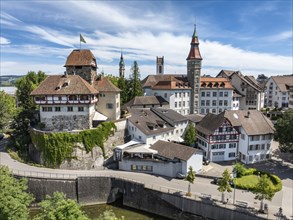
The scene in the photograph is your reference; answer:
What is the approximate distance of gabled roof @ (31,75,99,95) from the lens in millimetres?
45031

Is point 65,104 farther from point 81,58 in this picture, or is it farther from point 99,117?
point 81,58

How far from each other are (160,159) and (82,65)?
26181mm

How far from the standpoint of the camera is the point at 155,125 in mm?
48844

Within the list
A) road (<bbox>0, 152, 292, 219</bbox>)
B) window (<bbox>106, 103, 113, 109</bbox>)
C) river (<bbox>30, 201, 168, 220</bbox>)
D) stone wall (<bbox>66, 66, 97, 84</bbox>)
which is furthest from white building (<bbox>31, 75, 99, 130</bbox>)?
river (<bbox>30, 201, 168, 220</bbox>)

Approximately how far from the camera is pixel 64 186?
3759 cm

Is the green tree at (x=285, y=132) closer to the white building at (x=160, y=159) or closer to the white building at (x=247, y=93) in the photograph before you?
the white building at (x=160, y=159)

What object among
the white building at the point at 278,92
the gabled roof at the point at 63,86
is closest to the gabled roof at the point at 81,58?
the gabled roof at the point at 63,86

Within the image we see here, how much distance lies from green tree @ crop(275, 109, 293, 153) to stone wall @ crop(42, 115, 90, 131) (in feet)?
119

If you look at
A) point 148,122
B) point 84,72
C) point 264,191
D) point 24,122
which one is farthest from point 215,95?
point 24,122

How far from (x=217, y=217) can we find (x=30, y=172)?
1168 inches

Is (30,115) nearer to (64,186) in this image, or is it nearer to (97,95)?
(97,95)

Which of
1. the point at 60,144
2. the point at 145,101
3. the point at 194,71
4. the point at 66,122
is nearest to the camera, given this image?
the point at 60,144

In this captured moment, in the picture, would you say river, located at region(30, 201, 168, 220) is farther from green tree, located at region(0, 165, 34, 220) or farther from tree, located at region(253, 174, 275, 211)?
tree, located at region(253, 174, 275, 211)

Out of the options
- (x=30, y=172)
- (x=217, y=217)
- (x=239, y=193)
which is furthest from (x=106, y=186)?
(x=239, y=193)
